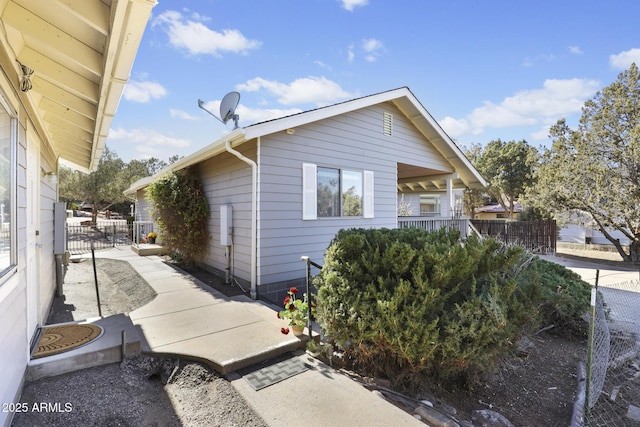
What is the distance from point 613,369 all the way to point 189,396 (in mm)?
5179

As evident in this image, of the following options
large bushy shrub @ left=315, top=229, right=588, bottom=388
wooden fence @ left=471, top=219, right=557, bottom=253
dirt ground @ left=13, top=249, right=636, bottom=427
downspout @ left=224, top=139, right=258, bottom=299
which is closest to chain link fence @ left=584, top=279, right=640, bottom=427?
dirt ground @ left=13, top=249, right=636, bottom=427

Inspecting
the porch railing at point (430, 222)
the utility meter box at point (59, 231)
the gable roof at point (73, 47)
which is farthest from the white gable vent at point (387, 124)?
the utility meter box at point (59, 231)

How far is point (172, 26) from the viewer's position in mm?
5887

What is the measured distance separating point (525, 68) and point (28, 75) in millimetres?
12068

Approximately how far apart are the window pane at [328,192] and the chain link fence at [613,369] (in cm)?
442

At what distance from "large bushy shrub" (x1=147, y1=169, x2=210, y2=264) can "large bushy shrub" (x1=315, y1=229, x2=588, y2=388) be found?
16.8ft

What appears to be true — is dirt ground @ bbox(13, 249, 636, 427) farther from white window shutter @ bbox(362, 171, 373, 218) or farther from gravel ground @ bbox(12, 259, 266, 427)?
white window shutter @ bbox(362, 171, 373, 218)

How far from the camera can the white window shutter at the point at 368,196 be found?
24.1ft

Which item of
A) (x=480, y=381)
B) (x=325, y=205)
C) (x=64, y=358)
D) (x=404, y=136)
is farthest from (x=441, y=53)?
(x=64, y=358)

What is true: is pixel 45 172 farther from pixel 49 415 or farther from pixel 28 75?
pixel 49 415

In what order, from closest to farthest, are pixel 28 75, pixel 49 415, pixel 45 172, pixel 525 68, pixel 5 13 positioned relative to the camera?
pixel 5 13 < pixel 49 415 < pixel 28 75 < pixel 45 172 < pixel 525 68

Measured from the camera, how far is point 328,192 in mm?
6742

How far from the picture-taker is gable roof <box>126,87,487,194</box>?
5449 millimetres

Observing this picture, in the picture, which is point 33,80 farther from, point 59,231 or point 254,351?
point 59,231
